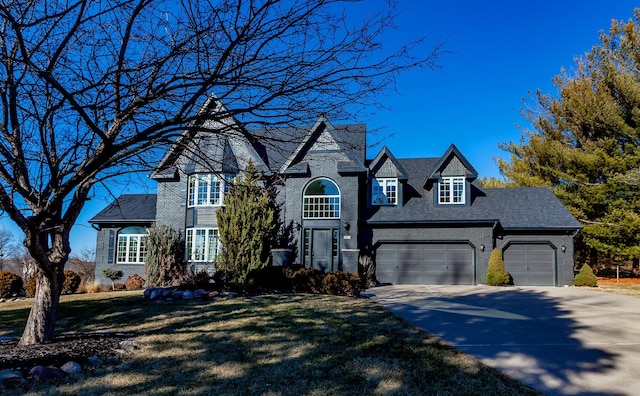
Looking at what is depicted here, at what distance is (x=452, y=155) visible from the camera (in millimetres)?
20453

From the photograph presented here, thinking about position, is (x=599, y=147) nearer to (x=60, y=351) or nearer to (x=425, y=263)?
(x=425, y=263)

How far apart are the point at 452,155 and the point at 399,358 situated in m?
15.8

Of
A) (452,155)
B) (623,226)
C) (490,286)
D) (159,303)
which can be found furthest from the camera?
(623,226)

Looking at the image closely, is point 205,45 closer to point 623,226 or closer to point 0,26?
point 0,26

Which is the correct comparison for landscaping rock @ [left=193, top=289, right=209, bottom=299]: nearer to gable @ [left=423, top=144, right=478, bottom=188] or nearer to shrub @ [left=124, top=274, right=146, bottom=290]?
shrub @ [left=124, top=274, right=146, bottom=290]

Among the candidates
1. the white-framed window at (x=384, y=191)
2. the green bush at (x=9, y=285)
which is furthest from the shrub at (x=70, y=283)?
the white-framed window at (x=384, y=191)

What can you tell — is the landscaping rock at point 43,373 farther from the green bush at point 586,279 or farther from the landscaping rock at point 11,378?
the green bush at point 586,279

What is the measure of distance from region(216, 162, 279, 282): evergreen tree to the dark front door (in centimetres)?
222

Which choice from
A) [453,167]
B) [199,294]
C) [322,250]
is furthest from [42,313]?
[453,167]

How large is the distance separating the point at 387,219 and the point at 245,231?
6536 mm

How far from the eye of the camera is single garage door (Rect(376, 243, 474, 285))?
63.1 feet

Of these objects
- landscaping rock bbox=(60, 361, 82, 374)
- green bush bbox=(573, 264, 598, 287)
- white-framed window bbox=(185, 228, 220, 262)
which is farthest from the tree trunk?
green bush bbox=(573, 264, 598, 287)

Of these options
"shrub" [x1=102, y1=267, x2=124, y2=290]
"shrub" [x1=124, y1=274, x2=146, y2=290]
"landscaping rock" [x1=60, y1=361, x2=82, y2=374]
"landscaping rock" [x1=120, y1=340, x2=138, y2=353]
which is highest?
"landscaping rock" [x1=60, y1=361, x2=82, y2=374]

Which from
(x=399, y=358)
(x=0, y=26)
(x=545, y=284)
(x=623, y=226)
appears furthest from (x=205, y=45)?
(x=623, y=226)
